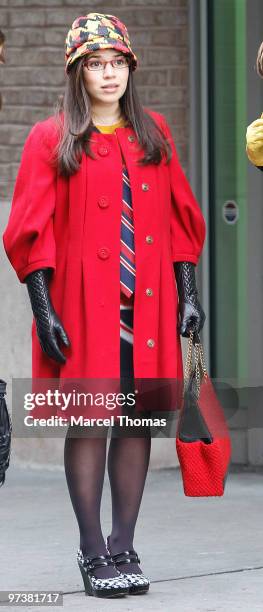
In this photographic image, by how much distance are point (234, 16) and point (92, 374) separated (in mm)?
3653

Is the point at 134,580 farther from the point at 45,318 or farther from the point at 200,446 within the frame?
the point at 45,318

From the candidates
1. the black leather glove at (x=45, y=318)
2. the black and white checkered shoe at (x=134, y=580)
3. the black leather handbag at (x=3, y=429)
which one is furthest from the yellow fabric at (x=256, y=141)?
the black and white checkered shoe at (x=134, y=580)

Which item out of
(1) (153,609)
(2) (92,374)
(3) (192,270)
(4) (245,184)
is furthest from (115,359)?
(4) (245,184)

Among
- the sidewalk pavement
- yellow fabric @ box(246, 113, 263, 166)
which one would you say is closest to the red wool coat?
yellow fabric @ box(246, 113, 263, 166)

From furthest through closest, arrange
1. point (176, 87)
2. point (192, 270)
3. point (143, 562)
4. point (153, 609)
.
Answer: point (176, 87) → point (143, 562) → point (192, 270) → point (153, 609)

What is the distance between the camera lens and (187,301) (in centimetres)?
539

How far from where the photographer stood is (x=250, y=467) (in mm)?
8445

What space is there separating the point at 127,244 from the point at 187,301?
303mm

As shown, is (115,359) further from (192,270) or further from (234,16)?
(234,16)

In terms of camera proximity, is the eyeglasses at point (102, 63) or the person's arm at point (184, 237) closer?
the eyeglasses at point (102, 63)

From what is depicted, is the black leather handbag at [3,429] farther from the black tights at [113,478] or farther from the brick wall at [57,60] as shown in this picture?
the brick wall at [57,60]

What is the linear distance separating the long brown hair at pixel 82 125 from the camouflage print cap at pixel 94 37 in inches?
1.7

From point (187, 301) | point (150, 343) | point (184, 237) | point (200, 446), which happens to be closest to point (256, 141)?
point (184, 237)

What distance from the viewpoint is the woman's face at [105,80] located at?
530 cm
